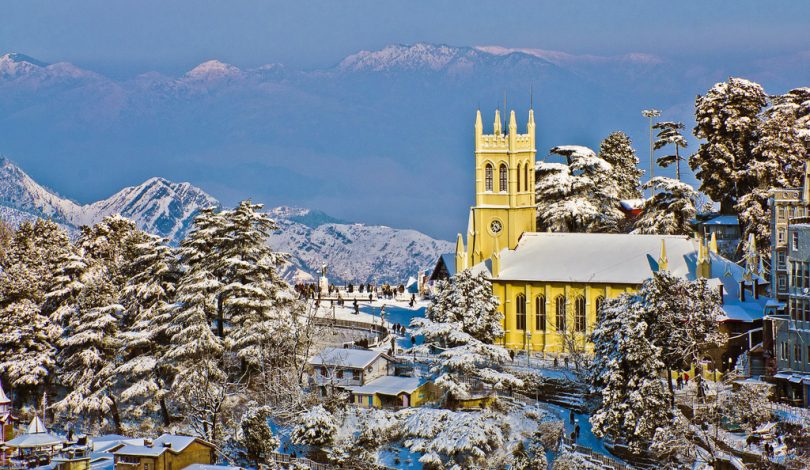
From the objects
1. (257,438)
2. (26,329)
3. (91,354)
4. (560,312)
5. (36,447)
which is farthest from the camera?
(560,312)

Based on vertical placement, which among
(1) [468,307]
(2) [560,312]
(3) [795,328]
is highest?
(1) [468,307]

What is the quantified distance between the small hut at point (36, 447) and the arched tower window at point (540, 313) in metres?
32.7

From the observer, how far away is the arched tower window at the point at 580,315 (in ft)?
246

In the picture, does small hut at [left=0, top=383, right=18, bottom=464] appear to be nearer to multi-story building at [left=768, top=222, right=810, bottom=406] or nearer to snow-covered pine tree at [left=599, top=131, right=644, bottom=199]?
multi-story building at [left=768, top=222, right=810, bottom=406]

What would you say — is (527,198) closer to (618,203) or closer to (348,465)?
(618,203)

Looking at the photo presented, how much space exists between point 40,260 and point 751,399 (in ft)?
152

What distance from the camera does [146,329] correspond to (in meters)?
69.2

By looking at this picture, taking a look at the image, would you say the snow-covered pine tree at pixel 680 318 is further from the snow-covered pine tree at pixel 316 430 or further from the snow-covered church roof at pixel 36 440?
the snow-covered church roof at pixel 36 440

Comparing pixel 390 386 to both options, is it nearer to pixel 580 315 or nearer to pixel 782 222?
pixel 580 315

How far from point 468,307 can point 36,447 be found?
26134mm

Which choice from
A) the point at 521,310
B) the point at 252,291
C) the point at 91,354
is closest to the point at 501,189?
the point at 521,310

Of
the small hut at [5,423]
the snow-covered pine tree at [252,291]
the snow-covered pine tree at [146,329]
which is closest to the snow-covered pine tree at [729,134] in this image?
the snow-covered pine tree at [252,291]

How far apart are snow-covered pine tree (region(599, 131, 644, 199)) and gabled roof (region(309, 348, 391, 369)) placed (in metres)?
42.3

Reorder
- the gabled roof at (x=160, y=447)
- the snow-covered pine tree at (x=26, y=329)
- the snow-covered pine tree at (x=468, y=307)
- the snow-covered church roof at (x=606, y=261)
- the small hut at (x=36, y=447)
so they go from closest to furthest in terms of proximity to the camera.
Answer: the gabled roof at (x=160, y=447) < the small hut at (x=36, y=447) < the snow-covered pine tree at (x=468, y=307) < the snow-covered pine tree at (x=26, y=329) < the snow-covered church roof at (x=606, y=261)
